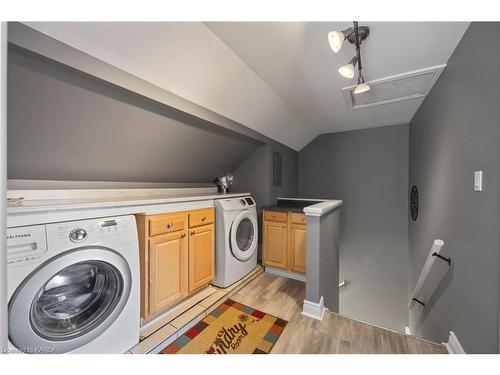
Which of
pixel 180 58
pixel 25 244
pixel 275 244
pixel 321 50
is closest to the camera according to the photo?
pixel 25 244

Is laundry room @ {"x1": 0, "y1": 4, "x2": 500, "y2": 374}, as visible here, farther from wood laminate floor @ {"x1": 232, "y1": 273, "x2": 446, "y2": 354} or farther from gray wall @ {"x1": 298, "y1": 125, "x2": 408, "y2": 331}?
gray wall @ {"x1": 298, "y1": 125, "x2": 408, "y2": 331}

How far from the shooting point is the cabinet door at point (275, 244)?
2.38 meters

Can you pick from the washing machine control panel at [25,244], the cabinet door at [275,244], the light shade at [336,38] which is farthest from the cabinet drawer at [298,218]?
the washing machine control panel at [25,244]

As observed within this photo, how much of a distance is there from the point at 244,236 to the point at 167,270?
1.07 m

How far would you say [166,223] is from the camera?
148 cm

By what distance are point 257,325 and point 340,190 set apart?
271 centimetres

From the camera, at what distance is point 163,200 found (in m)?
1.47

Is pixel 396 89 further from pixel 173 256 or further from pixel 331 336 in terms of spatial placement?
pixel 173 256

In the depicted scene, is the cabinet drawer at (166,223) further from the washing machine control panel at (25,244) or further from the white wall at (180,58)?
the white wall at (180,58)

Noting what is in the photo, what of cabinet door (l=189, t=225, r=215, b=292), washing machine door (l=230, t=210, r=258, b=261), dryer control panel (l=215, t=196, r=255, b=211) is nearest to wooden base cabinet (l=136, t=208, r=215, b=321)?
cabinet door (l=189, t=225, r=215, b=292)

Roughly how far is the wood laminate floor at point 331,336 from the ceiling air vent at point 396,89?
7.06 feet

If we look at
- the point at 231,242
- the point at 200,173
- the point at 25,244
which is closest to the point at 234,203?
the point at 231,242
